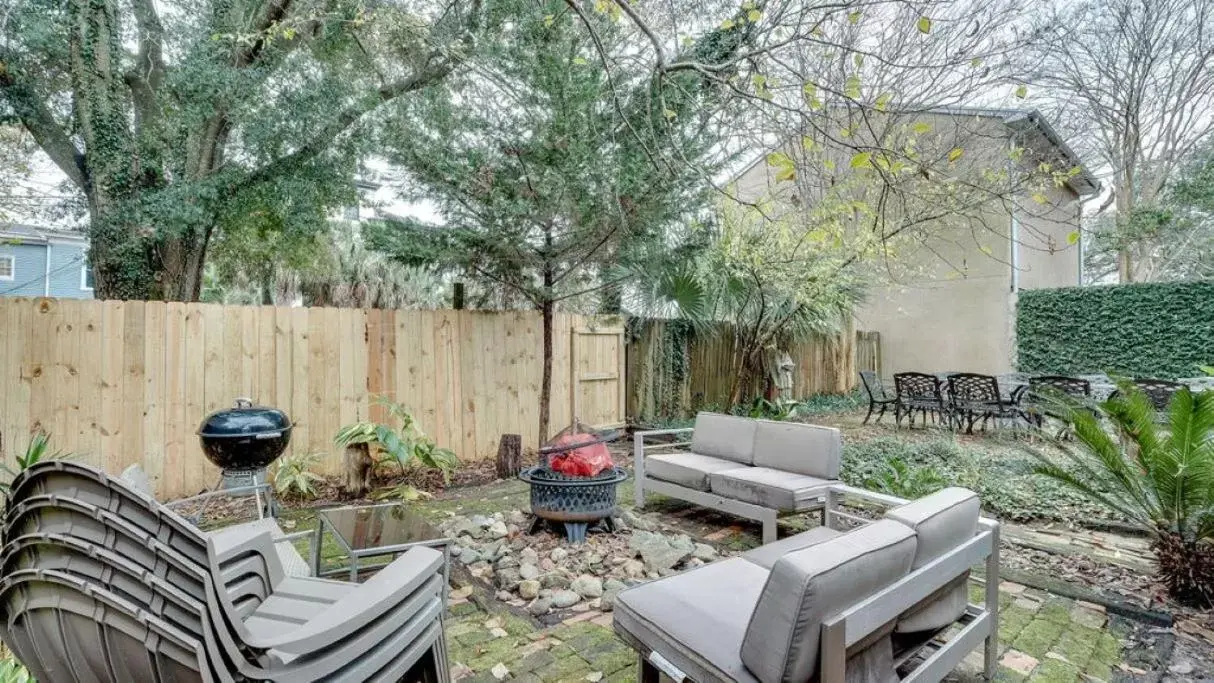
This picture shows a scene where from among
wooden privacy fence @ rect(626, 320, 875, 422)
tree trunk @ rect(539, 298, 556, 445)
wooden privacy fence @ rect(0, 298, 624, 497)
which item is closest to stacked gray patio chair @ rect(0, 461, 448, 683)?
wooden privacy fence @ rect(0, 298, 624, 497)

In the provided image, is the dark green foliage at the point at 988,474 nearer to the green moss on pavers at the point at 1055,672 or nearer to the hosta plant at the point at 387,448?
the green moss on pavers at the point at 1055,672

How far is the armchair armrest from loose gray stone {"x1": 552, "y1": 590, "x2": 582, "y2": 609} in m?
1.20

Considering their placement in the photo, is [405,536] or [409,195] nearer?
[405,536]

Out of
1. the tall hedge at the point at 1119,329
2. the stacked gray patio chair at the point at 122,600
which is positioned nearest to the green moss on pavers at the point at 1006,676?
the stacked gray patio chair at the point at 122,600

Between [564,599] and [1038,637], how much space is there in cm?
218

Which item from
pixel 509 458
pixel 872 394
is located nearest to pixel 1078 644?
pixel 509 458

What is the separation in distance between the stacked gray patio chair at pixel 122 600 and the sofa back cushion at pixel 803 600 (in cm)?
105

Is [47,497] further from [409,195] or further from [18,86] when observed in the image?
[18,86]

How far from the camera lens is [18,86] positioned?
4.37 metres

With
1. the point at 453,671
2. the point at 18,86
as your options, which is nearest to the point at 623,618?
the point at 453,671

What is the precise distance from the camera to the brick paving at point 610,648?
2.26 m

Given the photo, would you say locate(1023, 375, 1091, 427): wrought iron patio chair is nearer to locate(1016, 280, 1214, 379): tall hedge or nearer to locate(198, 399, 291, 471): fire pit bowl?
locate(1016, 280, 1214, 379): tall hedge

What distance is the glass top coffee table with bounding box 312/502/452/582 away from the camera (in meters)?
2.46

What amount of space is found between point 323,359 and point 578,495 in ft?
9.49
